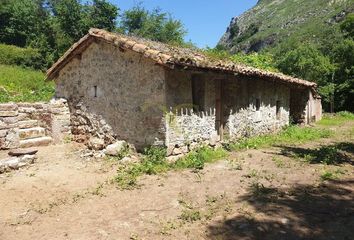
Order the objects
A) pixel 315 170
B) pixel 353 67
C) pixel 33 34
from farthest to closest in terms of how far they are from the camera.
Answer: pixel 33 34 < pixel 353 67 < pixel 315 170

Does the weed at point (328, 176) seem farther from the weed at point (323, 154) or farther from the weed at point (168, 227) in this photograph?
the weed at point (168, 227)

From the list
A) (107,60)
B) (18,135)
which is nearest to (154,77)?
(107,60)

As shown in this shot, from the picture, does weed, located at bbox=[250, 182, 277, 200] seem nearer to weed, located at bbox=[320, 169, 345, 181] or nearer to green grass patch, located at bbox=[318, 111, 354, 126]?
weed, located at bbox=[320, 169, 345, 181]

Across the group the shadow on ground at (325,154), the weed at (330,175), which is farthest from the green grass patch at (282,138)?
the weed at (330,175)

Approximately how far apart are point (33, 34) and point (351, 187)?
1499 inches

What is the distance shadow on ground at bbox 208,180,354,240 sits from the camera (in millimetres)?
5578

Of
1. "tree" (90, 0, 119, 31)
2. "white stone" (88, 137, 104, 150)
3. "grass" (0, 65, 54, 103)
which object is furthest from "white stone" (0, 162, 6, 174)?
"tree" (90, 0, 119, 31)

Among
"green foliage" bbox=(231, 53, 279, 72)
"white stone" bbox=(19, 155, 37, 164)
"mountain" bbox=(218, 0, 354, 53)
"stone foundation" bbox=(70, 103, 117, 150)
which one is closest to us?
"white stone" bbox=(19, 155, 37, 164)

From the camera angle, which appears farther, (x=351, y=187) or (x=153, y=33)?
(x=153, y=33)

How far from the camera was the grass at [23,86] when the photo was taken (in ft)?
60.0

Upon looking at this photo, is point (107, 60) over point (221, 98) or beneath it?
over

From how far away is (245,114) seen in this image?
13.6 meters

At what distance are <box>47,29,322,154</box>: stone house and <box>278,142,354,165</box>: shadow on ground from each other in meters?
2.01

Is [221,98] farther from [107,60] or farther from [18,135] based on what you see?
[18,135]
